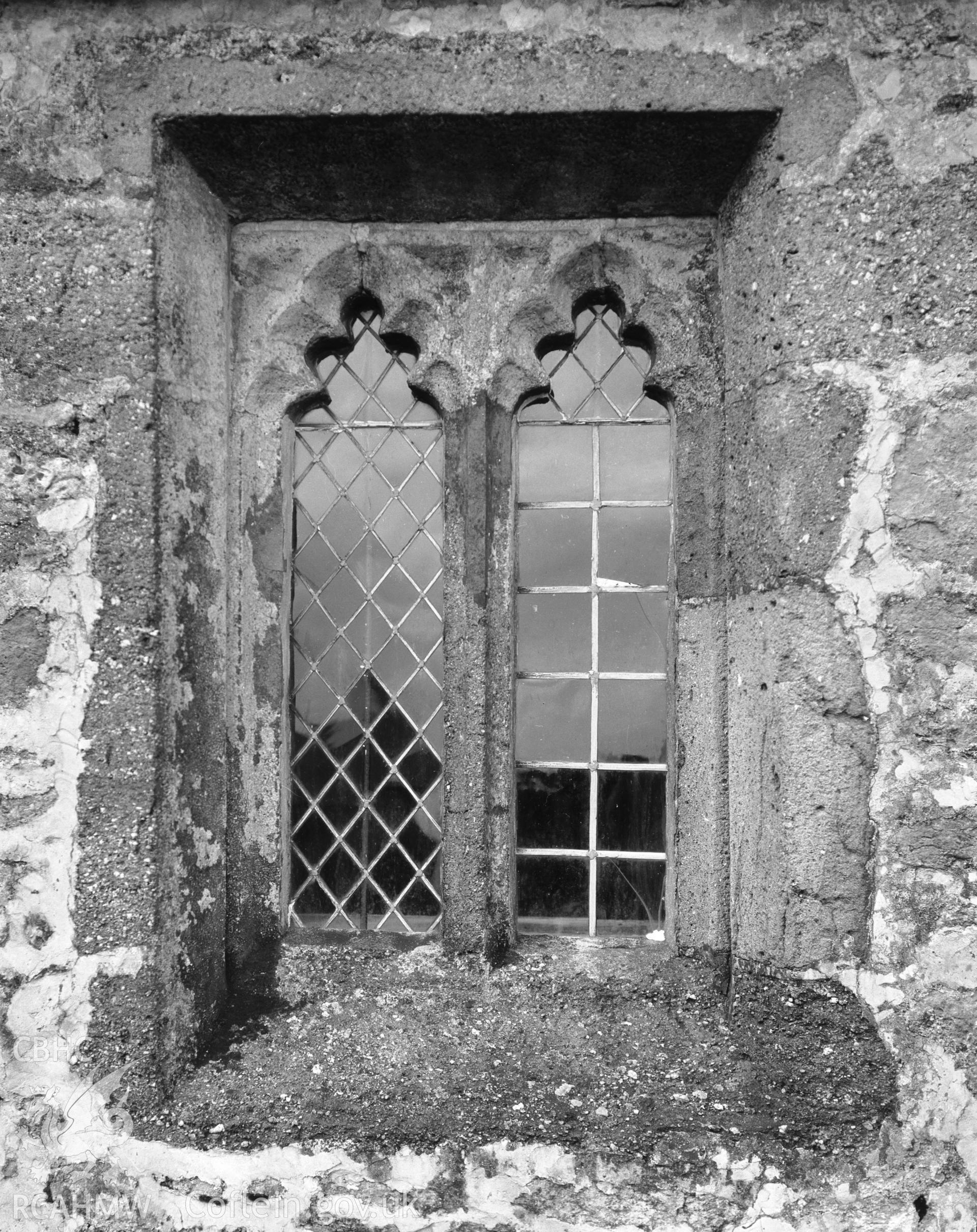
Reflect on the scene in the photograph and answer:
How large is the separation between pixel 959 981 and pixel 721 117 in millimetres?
2081

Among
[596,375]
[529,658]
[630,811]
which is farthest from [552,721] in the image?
[596,375]

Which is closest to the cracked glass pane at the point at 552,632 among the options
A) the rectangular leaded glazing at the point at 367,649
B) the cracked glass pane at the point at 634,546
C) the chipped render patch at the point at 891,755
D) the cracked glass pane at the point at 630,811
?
the cracked glass pane at the point at 634,546

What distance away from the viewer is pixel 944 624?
1.80m

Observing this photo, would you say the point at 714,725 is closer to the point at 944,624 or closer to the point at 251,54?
the point at 944,624

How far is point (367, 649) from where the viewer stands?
225cm

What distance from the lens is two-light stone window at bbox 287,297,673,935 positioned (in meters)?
2.22

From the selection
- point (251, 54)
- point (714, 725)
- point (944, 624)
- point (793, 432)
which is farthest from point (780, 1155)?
point (251, 54)

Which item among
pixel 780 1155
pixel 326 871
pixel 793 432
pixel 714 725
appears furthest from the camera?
pixel 326 871

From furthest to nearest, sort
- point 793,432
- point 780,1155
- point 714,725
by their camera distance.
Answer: point 714,725 < point 793,432 < point 780,1155

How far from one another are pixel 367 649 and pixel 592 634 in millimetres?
643

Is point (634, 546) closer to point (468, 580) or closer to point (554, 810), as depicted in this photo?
point (468, 580)

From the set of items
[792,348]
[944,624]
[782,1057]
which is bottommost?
[782,1057]

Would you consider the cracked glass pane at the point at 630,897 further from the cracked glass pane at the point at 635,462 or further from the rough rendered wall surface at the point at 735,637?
the cracked glass pane at the point at 635,462

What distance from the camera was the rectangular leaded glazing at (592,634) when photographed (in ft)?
7.27
